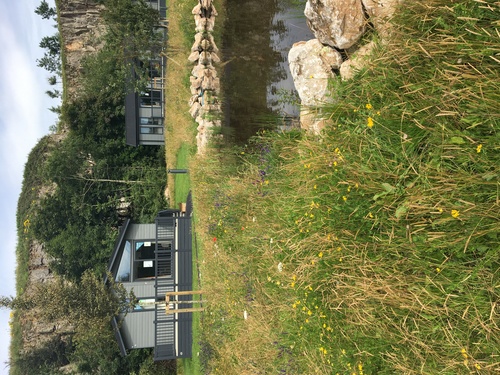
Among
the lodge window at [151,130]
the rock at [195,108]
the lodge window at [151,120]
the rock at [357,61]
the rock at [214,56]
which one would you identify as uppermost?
the lodge window at [151,120]

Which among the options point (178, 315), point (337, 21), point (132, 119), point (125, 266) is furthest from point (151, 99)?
point (337, 21)

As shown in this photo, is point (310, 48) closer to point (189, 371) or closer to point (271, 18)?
point (271, 18)

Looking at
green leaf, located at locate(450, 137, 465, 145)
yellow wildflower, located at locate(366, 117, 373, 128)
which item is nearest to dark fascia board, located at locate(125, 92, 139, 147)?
yellow wildflower, located at locate(366, 117, 373, 128)

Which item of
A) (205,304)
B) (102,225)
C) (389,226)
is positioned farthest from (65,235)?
(389,226)

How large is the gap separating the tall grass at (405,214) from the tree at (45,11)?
22921 mm

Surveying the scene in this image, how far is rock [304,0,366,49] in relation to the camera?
4004 mm

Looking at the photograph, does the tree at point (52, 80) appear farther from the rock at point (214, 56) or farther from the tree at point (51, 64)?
the rock at point (214, 56)

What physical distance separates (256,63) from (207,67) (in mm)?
1115

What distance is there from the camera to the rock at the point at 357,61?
3.75 m

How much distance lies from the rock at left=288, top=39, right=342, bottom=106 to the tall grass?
2.06 ft

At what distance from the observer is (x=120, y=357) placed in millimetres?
16719

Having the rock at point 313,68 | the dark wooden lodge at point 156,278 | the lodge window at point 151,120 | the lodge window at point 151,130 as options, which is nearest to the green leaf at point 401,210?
the rock at point 313,68

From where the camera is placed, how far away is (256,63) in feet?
25.8

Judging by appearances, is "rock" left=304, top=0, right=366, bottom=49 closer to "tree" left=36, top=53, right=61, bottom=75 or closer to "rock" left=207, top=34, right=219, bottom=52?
"rock" left=207, top=34, right=219, bottom=52
